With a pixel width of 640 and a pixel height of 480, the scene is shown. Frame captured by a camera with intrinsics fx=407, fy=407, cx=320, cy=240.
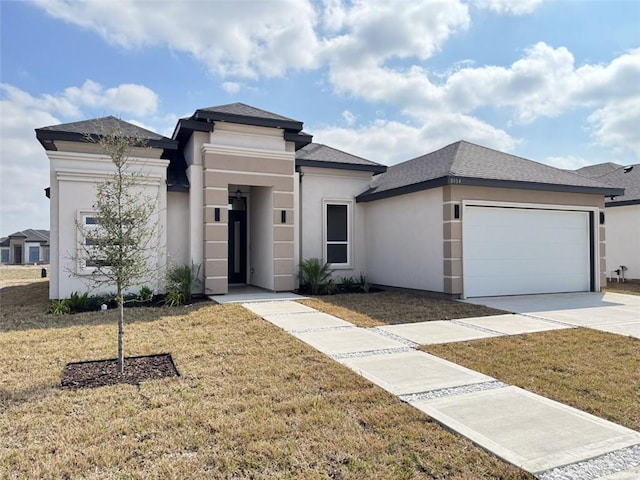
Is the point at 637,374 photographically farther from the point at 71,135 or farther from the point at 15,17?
the point at 15,17

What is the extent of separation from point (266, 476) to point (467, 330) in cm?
542

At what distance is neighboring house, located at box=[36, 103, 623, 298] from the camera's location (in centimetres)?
1066

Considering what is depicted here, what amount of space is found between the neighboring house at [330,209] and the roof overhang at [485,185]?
0.12ft

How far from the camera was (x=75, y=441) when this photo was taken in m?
3.25

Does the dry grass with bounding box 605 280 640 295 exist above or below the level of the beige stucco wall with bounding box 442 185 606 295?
below

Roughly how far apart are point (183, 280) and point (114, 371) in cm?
579

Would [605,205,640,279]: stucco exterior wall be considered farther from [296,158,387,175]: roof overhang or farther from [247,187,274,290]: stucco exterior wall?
[247,187,274,290]: stucco exterior wall

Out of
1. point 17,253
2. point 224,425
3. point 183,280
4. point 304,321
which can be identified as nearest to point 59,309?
point 183,280

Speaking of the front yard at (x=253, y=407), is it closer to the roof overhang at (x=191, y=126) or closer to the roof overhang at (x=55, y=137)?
the roof overhang at (x=55, y=137)

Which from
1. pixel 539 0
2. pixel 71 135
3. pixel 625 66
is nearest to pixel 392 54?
pixel 539 0

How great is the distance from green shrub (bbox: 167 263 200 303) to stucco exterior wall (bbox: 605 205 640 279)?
16.7 metres

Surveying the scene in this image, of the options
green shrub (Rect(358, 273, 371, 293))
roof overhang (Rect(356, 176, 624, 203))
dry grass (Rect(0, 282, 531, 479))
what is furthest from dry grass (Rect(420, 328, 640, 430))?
green shrub (Rect(358, 273, 371, 293))

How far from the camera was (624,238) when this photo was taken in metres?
16.6

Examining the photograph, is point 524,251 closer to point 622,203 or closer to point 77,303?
point 622,203
